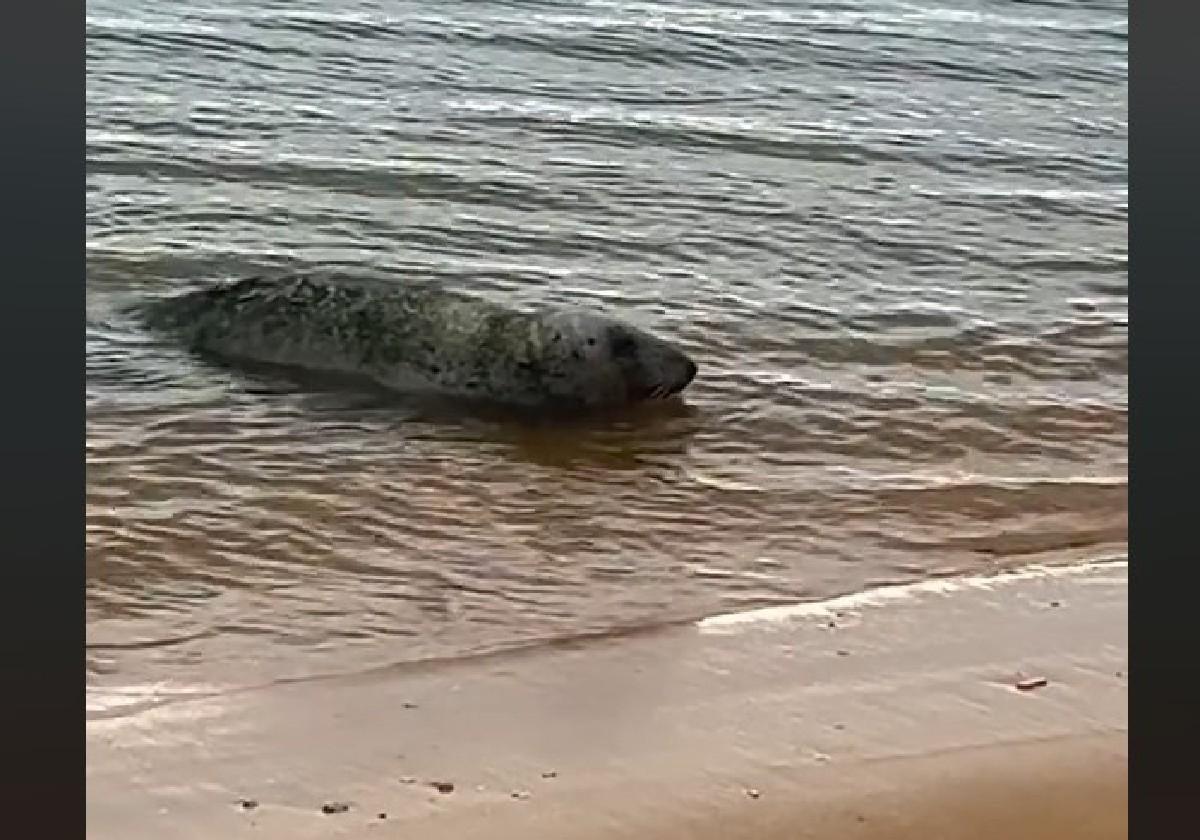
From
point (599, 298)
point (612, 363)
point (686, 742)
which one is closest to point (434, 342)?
point (612, 363)

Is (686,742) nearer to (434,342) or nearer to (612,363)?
(612,363)

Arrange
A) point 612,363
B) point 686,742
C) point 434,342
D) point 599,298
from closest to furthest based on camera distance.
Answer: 1. point 686,742
2. point 612,363
3. point 434,342
4. point 599,298

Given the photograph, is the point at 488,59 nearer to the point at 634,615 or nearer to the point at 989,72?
the point at 989,72

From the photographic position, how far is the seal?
20.0 feet

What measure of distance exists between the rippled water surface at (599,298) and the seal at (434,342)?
187 mm

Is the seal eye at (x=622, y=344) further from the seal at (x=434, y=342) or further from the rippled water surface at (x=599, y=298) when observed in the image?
the rippled water surface at (x=599, y=298)

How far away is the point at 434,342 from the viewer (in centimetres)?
627

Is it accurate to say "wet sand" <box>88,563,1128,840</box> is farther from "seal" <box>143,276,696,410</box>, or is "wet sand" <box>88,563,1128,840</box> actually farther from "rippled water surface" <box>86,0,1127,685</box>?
"seal" <box>143,276,696,410</box>

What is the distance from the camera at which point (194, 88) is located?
Result: 37.4 ft

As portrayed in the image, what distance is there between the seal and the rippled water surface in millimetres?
187

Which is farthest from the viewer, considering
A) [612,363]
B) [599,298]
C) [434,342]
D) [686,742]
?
[599,298]

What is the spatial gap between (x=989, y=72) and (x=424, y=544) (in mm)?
10161

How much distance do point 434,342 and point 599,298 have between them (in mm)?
1364

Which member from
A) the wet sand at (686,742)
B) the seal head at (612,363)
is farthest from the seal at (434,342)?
the wet sand at (686,742)
